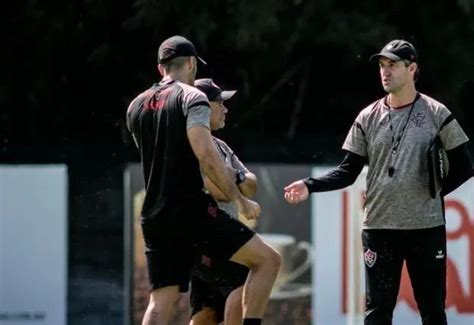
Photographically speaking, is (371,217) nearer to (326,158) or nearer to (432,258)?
(432,258)

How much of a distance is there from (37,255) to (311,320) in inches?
82.7

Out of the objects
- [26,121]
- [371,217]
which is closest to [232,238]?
[371,217]

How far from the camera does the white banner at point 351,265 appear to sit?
10422 millimetres

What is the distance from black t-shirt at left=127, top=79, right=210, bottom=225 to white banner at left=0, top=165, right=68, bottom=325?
11.6 feet

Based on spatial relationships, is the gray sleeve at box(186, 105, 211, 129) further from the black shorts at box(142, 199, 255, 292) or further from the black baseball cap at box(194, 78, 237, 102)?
the black baseball cap at box(194, 78, 237, 102)

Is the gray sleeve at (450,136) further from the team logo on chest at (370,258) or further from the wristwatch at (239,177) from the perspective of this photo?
the wristwatch at (239,177)

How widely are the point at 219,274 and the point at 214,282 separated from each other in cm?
8

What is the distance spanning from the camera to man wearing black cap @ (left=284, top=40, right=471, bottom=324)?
7391 millimetres

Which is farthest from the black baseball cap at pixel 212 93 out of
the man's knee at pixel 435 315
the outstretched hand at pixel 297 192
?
the man's knee at pixel 435 315

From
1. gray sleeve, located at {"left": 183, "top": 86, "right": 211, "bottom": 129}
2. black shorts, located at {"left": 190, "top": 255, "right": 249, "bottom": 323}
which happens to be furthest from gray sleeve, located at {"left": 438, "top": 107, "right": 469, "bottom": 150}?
black shorts, located at {"left": 190, "top": 255, "right": 249, "bottom": 323}

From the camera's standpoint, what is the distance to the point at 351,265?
10492mm

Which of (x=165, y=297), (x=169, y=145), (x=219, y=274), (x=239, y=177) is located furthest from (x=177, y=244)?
(x=219, y=274)

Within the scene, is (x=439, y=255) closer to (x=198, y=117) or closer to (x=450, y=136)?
(x=450, y=136)

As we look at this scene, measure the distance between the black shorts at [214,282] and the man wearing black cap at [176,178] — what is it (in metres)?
0.51
